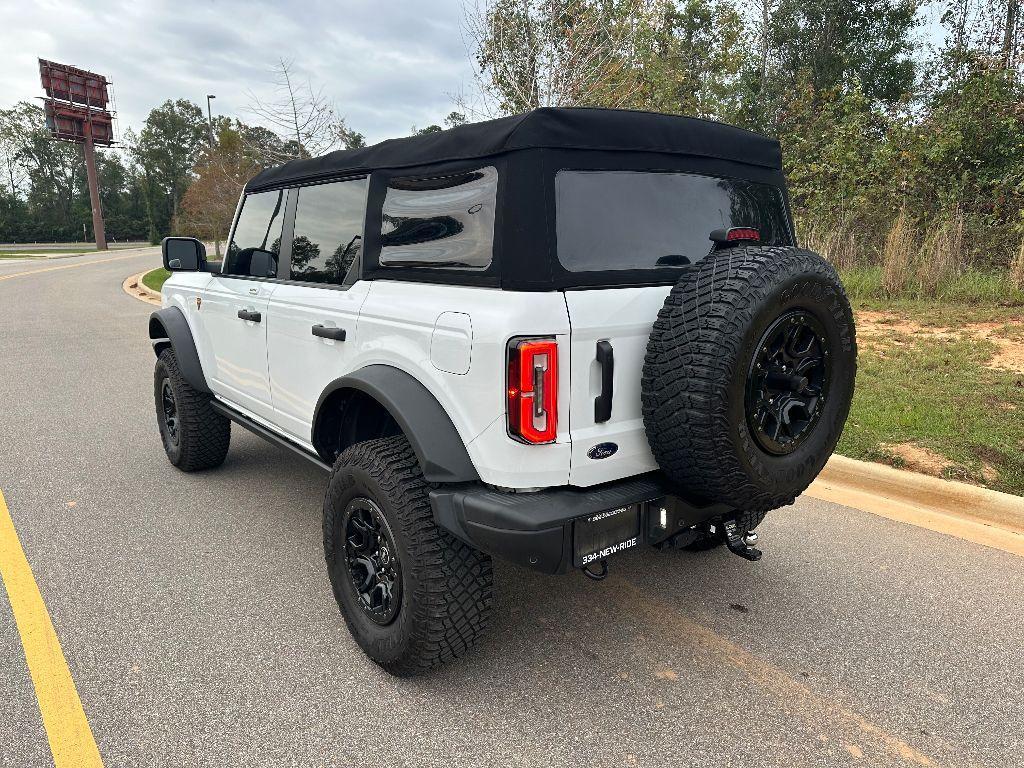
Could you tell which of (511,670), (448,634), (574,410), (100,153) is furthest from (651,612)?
(100,153)

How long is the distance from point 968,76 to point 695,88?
1114 centimetres

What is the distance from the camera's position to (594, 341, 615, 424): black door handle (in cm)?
228

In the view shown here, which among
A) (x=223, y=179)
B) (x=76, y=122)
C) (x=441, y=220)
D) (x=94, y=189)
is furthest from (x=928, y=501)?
(x=76, y=122)

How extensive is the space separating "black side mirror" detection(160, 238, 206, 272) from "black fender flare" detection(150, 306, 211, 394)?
0.42 metres

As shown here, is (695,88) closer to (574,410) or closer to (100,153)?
(574,410)

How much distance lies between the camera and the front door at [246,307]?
146 inches

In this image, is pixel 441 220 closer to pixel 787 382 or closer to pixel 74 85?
pixel 787 382

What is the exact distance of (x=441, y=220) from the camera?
263 centimetres

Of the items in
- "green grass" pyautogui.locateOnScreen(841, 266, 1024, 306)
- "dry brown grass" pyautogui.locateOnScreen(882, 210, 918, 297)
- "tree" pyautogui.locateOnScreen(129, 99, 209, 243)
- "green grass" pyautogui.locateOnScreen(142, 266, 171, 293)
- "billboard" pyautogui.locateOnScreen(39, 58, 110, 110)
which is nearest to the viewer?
"green grass" pyautogui.locateOnScreen(841, 266, 1024, 306)

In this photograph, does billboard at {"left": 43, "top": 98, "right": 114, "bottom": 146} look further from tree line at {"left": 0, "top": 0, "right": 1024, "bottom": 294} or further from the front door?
the front door

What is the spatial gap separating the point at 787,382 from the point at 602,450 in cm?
70

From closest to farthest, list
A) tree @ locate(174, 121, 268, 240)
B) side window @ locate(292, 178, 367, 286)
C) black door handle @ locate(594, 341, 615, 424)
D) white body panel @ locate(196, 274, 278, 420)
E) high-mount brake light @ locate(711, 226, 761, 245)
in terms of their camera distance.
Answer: black door handle @ locate(594, 341, 615, 424) < high-mount brake light @ locate(711, 226, 761, 245) < side window @ locate(292, 178, 367, 286) < white body panel @ locate(196, 274, 278, 420) < tree @ locate(174, 121, 268, 240)

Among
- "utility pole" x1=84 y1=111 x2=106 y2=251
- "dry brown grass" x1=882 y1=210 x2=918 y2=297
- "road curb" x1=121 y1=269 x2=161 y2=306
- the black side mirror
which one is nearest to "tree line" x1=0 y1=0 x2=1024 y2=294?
"dry brown grass" x1=882 y1=210 x2=918 y2=297

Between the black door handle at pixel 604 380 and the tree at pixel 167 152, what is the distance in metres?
90.3
